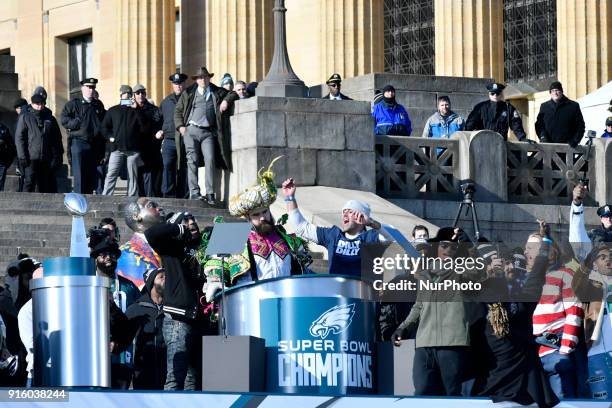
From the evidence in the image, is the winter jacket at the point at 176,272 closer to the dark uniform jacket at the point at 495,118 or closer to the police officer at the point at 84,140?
the police officer at the point at 84,140

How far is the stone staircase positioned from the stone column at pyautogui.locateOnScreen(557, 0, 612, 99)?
14892 mm

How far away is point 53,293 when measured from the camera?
11.7 metres

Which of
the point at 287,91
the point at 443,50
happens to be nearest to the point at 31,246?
the point at 287,91

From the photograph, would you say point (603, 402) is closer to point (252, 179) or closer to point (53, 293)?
point (53, 293)

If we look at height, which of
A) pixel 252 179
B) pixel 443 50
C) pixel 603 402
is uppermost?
pixel 443 50

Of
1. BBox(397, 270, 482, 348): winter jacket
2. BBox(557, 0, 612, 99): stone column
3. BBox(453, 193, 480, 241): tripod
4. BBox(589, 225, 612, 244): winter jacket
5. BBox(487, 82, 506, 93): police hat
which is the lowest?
BBox(397, 270, 482, 348): winter jacket

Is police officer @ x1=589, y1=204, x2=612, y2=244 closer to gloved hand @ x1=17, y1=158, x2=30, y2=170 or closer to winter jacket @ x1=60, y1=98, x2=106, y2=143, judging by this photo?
winter jacket @ x1=60, y1=98, x2=106, y2=143

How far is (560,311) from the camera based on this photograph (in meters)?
14.2

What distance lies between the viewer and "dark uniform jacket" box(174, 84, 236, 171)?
2314 cm

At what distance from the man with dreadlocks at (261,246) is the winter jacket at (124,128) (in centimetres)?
954

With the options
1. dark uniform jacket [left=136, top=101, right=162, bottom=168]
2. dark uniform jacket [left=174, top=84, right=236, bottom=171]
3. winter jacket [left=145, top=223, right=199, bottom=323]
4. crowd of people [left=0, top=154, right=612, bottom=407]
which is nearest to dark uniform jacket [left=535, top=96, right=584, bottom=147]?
dark uniform jacket [left=174, top=84, right=236, bottom=171]

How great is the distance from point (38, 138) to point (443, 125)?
199 inches

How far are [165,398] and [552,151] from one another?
1391cm

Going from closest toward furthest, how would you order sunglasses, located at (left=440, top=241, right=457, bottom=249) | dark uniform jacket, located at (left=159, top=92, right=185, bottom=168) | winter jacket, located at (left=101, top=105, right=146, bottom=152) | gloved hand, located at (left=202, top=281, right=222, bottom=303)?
1. sunglasses, located at (left=440, top=241, right=457, bottom=249)
2. gloved hand, located at (left=202, top=281, right=222, bottom=303)
3. winter jacket, located at (left=101, top=105, right=146, bottom=152)
4. dark uniform jacket, located at (left=159, top=92, right=185, bottom=168)
